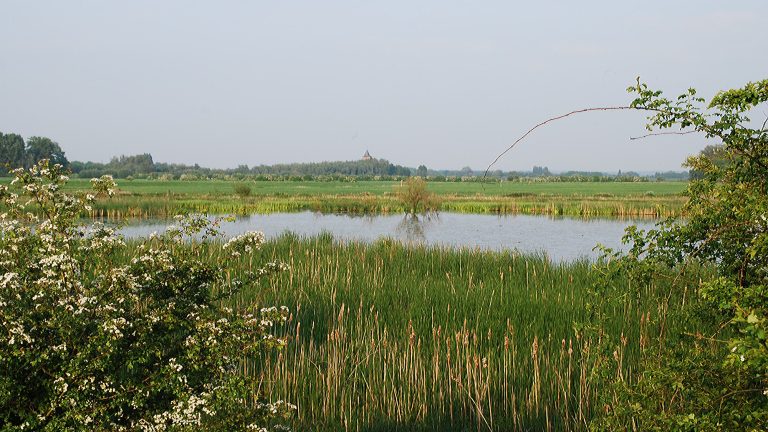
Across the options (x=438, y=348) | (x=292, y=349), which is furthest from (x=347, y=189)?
(x=438, y=348)

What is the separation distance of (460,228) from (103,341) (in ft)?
116

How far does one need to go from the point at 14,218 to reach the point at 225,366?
222cm

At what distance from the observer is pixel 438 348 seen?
298 inches

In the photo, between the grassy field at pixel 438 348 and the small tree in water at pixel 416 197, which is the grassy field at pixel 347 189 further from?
the grassy field at pixel 438 348

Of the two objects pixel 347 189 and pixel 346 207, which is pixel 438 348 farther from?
pixel 347 189

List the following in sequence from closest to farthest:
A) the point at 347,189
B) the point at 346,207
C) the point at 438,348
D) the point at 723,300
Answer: the point at 723,300
the point at 438,348
the point at 346,207
the point at 347,189

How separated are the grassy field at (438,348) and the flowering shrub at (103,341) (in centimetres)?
105

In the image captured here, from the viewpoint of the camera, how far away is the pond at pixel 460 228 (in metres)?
29.9

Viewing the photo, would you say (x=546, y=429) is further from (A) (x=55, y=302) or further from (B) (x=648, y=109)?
(A) (x=55, y=302)

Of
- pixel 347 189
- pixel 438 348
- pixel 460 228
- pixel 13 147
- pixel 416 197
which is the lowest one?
pixel 460 228

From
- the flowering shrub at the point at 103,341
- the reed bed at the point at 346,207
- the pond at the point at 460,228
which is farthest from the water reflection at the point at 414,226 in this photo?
the flowering shrub at the point at 103,341

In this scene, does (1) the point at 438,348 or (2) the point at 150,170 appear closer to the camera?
(1) the point at 438,348

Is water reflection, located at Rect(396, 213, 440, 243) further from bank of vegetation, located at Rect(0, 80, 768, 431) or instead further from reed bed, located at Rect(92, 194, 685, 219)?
bank of vegetation, located at Rect(0, 80, 768, 431)

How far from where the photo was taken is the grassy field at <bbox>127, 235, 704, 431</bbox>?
21.0 feet
